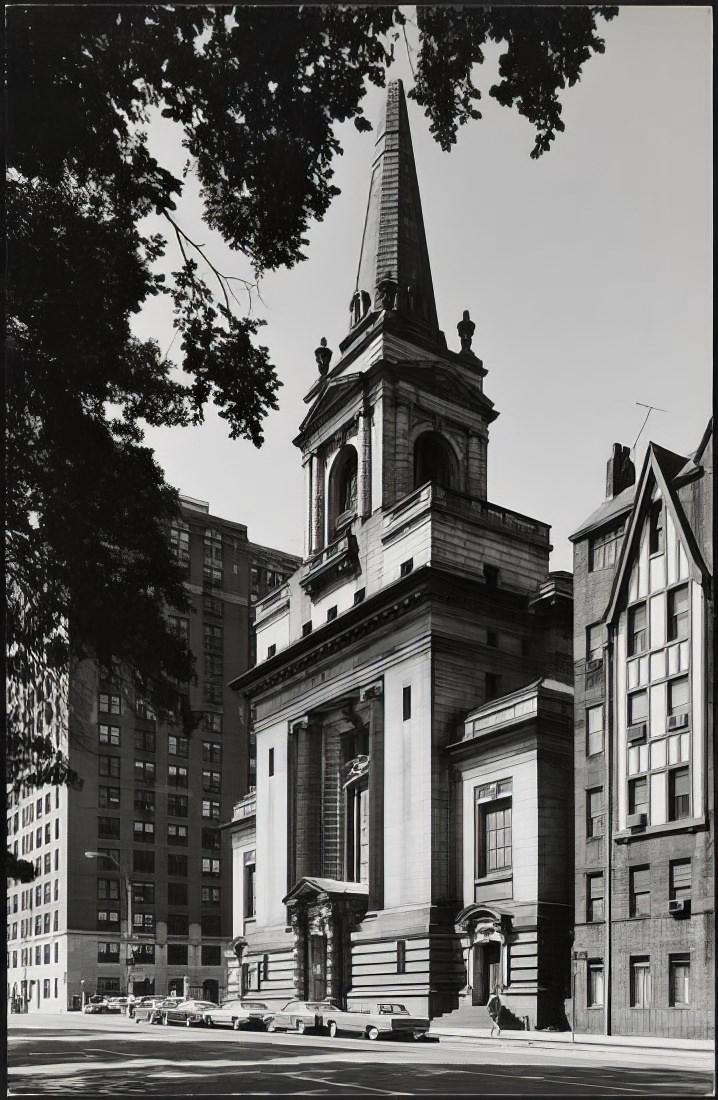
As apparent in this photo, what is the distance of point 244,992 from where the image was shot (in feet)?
55.0

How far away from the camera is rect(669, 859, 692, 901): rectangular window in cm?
2345

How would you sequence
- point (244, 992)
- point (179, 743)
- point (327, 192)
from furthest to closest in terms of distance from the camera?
point (244, 992)
point (179, 743)
point (327, 192)

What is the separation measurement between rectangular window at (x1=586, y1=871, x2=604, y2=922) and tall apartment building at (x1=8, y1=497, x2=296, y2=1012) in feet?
35.6

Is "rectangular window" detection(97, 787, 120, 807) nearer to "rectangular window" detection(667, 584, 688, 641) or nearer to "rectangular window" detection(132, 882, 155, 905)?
"rectangular window" detection(132, 882, 155, 905)

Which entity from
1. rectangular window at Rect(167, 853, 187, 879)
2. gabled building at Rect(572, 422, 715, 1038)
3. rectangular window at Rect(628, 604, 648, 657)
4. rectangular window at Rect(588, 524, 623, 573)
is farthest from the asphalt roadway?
rectangular window at Rect(628, 604, 648, 657)

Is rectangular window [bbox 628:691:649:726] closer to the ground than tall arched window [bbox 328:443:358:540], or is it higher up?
closer to the ground

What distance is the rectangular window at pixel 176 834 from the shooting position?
1711cm

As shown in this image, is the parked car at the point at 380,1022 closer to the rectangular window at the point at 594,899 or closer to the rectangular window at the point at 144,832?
the rectangular window at the point at 144,832

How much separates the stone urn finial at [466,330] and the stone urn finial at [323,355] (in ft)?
5.48

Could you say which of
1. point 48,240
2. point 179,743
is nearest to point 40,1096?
point 179,743

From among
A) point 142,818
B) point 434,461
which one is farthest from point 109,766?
point 434,461

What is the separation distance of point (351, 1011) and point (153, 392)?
9116 mm

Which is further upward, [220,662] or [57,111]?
[57,111]

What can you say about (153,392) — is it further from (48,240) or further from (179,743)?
(179,743)
